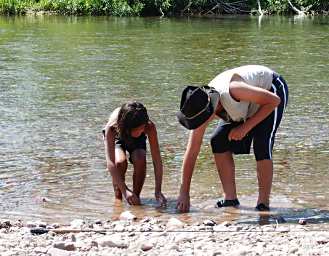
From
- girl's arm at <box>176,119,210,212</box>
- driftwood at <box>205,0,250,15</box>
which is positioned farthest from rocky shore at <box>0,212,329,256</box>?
driftwood at <box>205,0,250,15</box>

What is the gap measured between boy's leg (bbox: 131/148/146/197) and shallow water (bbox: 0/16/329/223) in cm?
22

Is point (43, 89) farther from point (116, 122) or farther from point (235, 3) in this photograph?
point (235, 3)

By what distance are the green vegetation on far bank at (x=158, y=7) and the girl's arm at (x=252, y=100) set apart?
3660cm

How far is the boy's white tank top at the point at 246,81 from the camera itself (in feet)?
18.8

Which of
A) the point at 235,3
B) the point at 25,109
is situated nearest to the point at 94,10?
the point at 235,3

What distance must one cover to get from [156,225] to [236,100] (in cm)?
106

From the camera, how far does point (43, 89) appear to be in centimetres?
1409

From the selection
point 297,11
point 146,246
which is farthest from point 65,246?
point 297,11

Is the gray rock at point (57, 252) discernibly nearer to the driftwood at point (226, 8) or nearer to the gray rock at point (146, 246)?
the gray rock at point (146, 246)

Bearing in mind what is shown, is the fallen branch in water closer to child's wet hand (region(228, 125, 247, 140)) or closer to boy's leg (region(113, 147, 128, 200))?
→ boy's leg (region(113, 147, 128, 200))

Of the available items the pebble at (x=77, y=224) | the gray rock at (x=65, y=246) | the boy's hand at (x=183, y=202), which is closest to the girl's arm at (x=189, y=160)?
the boy's hand at (x=183, y=202)

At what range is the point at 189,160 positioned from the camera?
597cm

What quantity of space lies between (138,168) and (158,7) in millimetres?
37571

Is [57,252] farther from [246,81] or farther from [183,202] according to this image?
[246,81]
